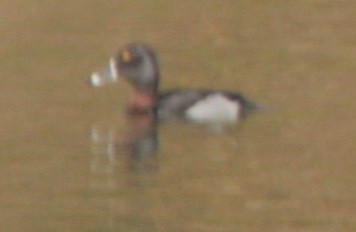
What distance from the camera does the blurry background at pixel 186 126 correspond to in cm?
1098

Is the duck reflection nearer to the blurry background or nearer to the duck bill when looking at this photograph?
the blurry background

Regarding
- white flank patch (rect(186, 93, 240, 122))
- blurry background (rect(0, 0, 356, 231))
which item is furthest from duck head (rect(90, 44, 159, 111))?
white flank patch (rect(186, 93, 240, 122))

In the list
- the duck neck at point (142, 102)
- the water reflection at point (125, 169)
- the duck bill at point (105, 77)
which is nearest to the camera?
the water reflection at point (125, 169)

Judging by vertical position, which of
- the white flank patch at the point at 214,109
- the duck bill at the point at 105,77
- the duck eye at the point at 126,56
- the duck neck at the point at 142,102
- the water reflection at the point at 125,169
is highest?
the duck eye at the point at 126,56

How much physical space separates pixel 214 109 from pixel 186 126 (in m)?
0.50

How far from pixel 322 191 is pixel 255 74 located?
451 centimetres

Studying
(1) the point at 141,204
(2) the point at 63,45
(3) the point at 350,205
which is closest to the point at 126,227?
(1) the point at 141,204

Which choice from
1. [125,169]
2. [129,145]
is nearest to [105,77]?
[129,145]

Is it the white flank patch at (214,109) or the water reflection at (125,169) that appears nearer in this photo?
the water reflection at (125,169)

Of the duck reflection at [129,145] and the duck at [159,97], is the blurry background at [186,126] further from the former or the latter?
the duck at [159,97]

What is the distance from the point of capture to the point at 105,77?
14984mm

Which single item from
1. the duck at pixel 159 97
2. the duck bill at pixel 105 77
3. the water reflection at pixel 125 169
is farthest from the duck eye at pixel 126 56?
the water reflection at pixel 125 169

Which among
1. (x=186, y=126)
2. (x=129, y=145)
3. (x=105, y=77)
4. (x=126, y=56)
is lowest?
(x=129, y=145)

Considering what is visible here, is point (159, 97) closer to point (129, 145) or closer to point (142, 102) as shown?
point (142, 102)
